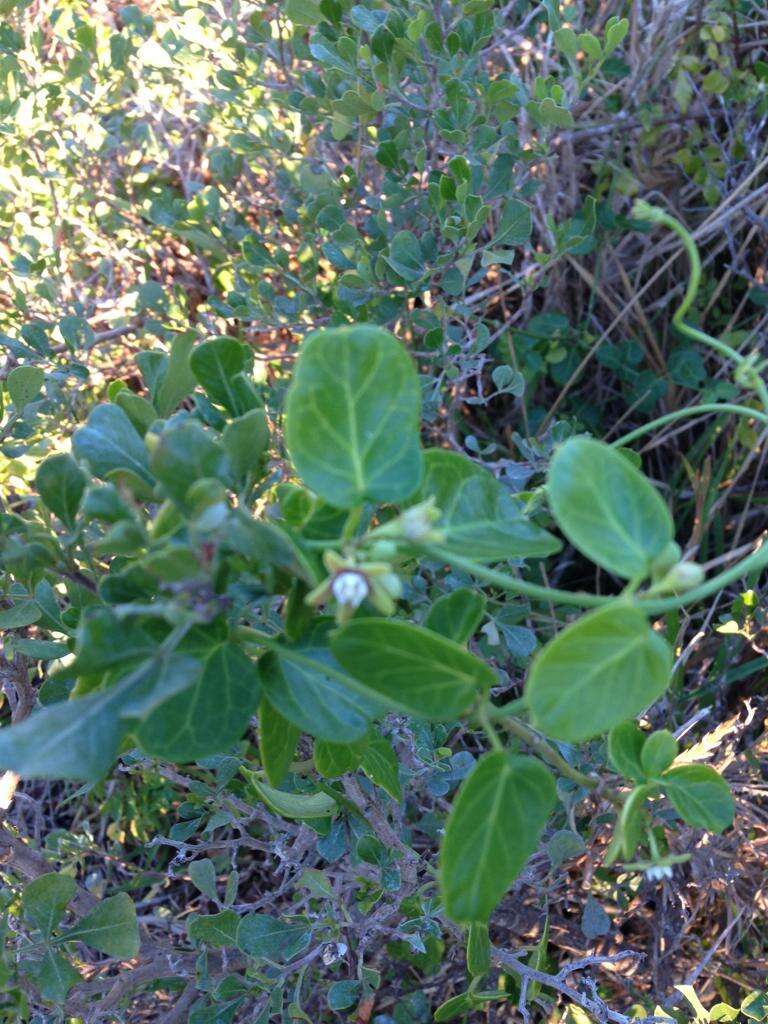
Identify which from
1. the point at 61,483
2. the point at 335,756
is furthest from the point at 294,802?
the point at 61,483

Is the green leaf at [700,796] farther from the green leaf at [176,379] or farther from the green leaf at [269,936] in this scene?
the green leaf at [269,936]

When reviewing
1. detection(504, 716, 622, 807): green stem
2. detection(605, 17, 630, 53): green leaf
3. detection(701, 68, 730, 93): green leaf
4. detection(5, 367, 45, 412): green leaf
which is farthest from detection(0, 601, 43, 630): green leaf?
detection(701, 68, 730, 93): green leaf

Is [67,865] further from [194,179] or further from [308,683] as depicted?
[194,179]

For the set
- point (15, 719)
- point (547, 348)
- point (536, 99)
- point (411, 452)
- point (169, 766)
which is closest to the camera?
point (411, 452)

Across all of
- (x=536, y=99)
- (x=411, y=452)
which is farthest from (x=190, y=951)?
(x=536, y=99)

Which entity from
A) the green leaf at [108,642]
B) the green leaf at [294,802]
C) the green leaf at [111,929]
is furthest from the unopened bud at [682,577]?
the green leaf at [111,929]

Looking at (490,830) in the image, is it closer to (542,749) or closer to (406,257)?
(542,749)

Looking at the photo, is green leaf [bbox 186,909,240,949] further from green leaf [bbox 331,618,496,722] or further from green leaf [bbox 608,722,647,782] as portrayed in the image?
green leaf [bbox 331,618,496,722]
